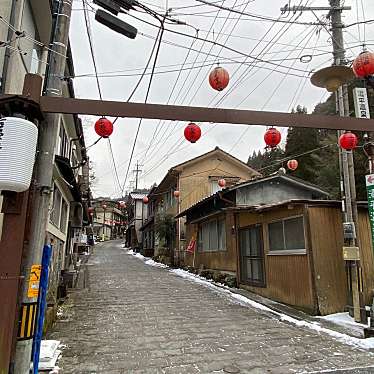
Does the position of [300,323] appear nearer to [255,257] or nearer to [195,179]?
[255,257]

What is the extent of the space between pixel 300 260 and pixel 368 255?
6.10 feet

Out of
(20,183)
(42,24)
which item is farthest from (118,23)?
(20,183)

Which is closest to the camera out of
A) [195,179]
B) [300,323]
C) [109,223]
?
[300,323]

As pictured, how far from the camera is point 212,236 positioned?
18.9 m

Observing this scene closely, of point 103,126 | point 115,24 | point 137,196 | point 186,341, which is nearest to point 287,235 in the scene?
point 186,341

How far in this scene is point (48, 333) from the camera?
7.43 meters

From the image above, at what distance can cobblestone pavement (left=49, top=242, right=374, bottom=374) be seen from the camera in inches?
226

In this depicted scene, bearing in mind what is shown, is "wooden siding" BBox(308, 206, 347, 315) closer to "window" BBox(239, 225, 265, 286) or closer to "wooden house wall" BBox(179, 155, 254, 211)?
"window" BBox(239, 225, 265, 286)

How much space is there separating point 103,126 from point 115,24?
6.25ft

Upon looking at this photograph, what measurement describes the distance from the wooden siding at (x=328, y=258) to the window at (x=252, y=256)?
9.88 feet

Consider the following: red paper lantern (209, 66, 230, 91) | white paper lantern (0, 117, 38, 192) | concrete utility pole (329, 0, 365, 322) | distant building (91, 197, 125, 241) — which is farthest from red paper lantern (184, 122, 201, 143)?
distant building (91, 197, 125, 241)

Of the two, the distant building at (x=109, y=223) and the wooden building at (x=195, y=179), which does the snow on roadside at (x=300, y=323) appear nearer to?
the wooden building at (x=195, y=179)

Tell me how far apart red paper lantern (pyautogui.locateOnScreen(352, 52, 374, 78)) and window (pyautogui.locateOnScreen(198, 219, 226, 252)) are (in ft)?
38.3

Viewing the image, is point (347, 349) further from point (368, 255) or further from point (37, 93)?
point (37, 93)
